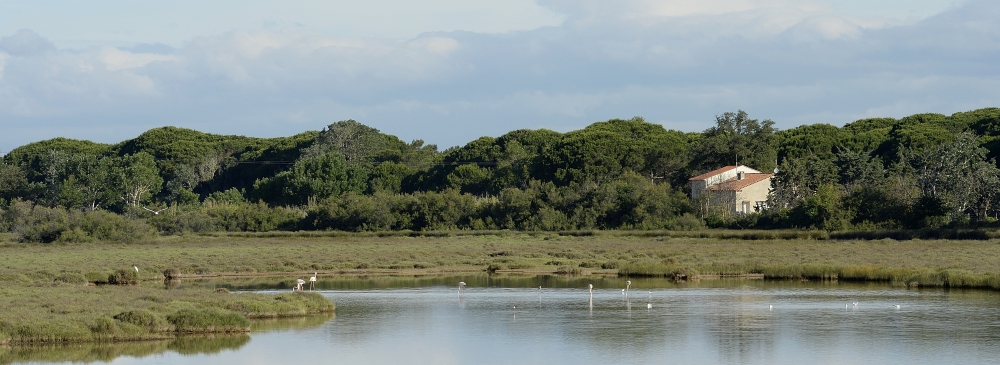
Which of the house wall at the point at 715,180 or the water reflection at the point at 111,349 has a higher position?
the house wall at the point at 715,180

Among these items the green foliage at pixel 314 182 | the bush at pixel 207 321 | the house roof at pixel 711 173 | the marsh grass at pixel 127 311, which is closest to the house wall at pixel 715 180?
the house roof at pixel 711 173

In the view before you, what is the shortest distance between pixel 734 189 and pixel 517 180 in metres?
26.3

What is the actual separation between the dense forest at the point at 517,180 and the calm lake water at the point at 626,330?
99.4 feet

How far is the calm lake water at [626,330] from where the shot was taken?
27.0 meters

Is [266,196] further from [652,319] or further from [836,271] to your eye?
[652,319]

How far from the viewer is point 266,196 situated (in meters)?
105

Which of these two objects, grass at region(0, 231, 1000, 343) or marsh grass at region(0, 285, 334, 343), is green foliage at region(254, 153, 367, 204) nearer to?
grass at region(0, 231, 1000, 343)

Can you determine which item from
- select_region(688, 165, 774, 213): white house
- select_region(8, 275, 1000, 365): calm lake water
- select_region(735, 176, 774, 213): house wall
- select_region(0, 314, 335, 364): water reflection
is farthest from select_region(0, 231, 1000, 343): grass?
select_region(735, 176, 774, 213): house wall

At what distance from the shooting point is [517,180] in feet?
333

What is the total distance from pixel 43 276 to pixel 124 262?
805 cm

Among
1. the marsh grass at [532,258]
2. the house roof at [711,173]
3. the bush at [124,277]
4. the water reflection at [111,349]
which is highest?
the house roof at [711,173]

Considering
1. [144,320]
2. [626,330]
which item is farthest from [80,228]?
[626,330]

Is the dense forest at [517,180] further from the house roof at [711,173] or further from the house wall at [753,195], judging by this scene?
the house wall at [753,195]

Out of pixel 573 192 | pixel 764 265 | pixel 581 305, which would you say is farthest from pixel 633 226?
pixel 581 305
